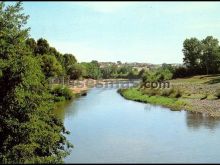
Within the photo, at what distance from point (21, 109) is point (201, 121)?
23972 millimetres

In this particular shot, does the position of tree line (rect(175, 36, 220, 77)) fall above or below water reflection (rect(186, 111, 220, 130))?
above

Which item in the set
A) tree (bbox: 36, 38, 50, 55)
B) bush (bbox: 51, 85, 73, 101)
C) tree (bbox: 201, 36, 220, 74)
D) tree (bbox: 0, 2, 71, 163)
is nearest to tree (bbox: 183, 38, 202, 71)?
tree (bbox: 201, 36, 220, 74)

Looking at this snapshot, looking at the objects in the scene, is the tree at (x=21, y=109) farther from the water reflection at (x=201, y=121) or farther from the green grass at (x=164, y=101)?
the green grass at (x=164, y=101)

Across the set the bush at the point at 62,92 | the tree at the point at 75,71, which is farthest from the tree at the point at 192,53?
the bush at the point at 62,92

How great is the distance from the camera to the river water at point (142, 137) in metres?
23.8

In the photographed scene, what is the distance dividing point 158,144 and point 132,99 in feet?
126

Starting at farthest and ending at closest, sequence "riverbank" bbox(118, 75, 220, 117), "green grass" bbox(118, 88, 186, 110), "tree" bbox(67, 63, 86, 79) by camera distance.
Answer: "tree" bbox(67, 63, 86, 79) < "green grass" bbox(118, 88, 186, 110) < "riverbank" bbox(118, 75, 220, 117)

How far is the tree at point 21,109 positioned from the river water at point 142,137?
5.43m

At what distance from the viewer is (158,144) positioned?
90.6 ft

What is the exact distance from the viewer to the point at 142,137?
30.2 m

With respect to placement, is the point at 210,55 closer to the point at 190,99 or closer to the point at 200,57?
the point at 200,57

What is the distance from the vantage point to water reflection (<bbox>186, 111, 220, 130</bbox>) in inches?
1356

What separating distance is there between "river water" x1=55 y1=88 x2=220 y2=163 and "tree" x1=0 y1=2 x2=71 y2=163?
214 inches

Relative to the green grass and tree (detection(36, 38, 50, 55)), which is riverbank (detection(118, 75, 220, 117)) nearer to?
the green grass
